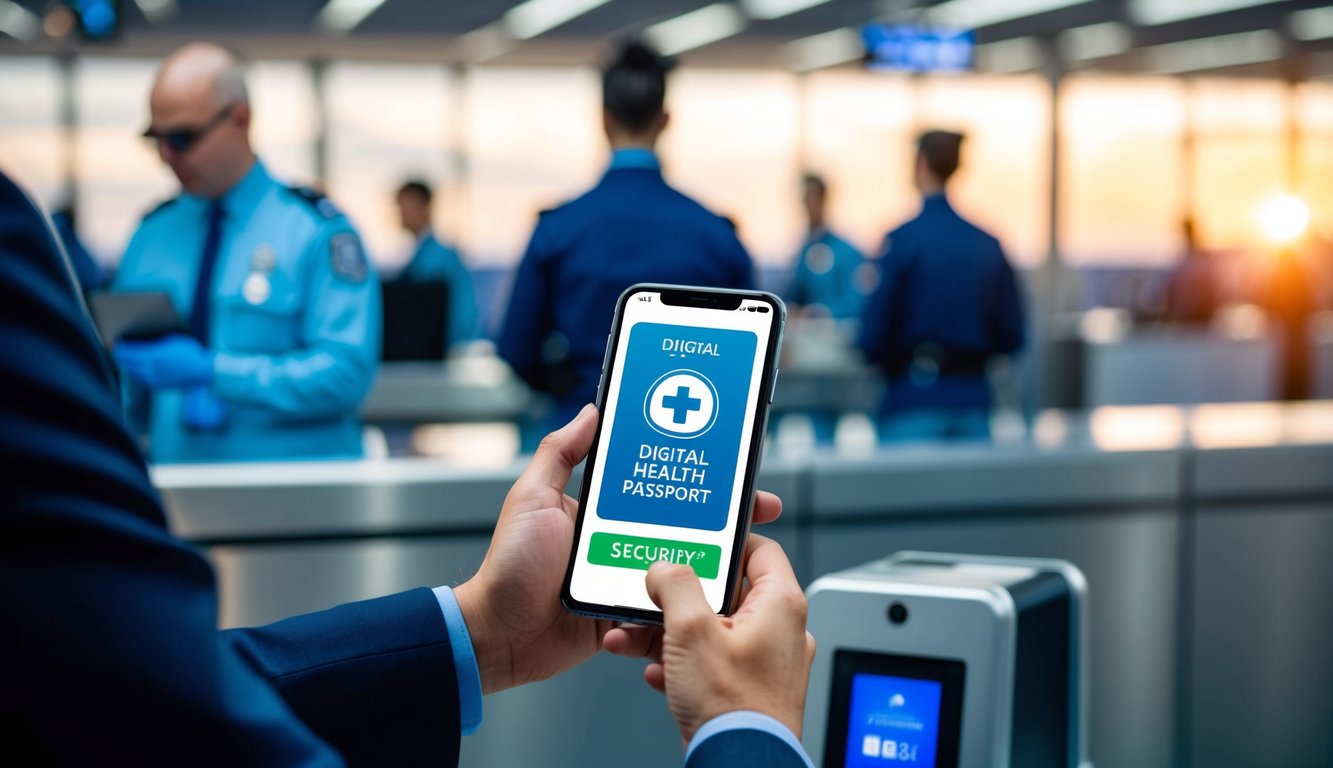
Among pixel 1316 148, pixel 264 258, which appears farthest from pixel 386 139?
pixel 264 258

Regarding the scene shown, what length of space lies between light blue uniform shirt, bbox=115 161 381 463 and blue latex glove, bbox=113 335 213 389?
8 cm

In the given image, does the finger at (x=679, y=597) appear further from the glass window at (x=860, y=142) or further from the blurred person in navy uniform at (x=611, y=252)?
the glass window at (x=860, y=142)

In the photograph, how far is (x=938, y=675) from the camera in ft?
4.68

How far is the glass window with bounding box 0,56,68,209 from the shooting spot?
11609 millimetres

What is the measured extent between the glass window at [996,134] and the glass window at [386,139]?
5.05m

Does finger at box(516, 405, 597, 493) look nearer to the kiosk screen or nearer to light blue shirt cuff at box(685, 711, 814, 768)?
light blue shirt cuff at box(685, 711, 814, 768)

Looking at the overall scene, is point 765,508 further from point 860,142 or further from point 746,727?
point 860,142

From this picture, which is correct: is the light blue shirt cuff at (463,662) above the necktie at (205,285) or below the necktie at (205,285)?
below

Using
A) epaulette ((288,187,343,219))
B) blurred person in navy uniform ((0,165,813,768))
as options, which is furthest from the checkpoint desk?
blurred person in navy uniform ((0,165,813,768))

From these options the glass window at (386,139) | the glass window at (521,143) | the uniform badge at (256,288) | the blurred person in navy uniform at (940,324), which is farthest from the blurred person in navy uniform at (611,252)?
the glass window at (521,143)

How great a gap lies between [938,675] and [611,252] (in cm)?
140

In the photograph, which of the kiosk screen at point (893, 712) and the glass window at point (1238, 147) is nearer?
the kiosk screen at point (893, 712)

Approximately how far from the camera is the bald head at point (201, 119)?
2.51 m

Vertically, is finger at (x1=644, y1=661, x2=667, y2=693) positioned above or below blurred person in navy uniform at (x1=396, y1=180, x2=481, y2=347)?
below
